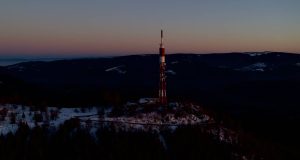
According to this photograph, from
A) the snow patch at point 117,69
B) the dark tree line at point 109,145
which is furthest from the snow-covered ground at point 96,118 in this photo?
the snow patch at point 117,69

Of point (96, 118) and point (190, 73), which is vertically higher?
point (96, 118)

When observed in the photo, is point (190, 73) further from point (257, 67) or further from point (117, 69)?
point (257, 67)

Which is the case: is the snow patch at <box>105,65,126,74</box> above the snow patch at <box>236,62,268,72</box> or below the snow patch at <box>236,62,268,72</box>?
above

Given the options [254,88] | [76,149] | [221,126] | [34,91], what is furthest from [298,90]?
[76,149]

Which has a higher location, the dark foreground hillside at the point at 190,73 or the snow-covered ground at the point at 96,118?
the snow-covered ground at the point at 96,118

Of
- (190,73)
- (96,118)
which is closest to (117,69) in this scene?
(190,73)

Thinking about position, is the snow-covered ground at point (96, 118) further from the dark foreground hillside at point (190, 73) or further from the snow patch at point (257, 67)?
the snow patch at point (257, 67)

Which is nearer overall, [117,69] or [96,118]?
[96,118]

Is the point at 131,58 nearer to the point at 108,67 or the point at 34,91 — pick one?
the point at 108,67

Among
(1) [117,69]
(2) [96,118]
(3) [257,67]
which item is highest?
(2) [96,118]

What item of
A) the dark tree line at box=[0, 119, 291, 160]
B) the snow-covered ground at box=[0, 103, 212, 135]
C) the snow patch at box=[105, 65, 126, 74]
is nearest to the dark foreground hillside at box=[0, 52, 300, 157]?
the snow patch at box=[105, 65, 126, 74]

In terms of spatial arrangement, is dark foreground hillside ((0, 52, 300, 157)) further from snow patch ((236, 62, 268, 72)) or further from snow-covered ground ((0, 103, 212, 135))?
snow-covered ground ((0, 103, 212, 135))
